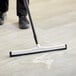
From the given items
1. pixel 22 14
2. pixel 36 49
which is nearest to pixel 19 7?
pixel 22 14

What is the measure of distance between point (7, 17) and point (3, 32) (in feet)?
1.30

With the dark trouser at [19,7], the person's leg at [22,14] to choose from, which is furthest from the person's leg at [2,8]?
the person's leg at [22,14]

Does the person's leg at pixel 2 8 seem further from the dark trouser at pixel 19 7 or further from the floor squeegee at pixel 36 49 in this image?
the floor squeegee at pixel 36 49

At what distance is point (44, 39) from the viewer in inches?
87.3

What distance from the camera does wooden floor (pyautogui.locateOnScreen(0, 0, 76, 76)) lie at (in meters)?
1.79

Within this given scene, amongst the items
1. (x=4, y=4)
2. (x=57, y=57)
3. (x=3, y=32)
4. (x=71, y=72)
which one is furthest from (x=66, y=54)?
(x=4, y=4)

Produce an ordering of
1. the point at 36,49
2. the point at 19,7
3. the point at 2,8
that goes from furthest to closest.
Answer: the point at 2,8 < the point at 19,7 < the point at 36,49

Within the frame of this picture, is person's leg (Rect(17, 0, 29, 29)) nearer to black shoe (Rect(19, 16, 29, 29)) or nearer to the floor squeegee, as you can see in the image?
black shoe (Rect(19, 16, 29, 29))

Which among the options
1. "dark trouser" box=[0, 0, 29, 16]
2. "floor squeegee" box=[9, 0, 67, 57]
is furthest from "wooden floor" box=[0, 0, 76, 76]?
"dark trouser" box=[0, 0, 29, 16]

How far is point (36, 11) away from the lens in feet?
9.31

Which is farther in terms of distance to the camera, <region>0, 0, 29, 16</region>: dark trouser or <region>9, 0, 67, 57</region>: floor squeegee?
<region>0, 0, 29, 16</region>: dark trouser

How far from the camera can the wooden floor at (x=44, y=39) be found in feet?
5.88

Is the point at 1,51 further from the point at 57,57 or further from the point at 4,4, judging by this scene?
the point at 4,4

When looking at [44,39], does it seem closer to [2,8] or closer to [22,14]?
[22,14]
